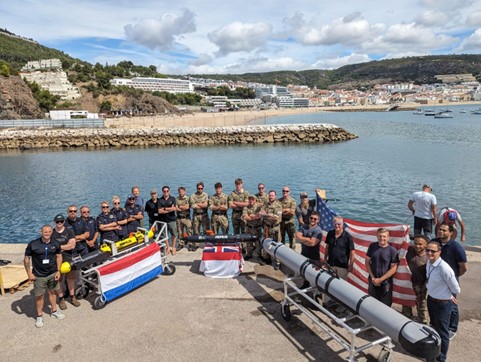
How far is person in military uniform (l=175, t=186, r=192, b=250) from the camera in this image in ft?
34.5

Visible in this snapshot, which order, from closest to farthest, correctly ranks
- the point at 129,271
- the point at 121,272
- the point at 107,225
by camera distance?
the point at 121,272 → the point at 129,271 → the point at 107,225

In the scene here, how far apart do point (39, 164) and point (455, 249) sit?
133 ft

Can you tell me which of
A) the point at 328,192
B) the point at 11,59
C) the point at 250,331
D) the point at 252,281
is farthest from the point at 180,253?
the point at 11,59

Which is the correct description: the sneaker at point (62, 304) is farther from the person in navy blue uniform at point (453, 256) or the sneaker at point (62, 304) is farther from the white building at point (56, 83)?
the white building at point (56, 83)

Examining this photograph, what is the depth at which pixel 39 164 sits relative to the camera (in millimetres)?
37750

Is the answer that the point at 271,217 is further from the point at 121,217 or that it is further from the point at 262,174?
the point at 262,174

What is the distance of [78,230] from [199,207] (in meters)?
3.49

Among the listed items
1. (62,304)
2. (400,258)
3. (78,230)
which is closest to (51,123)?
(78,230)

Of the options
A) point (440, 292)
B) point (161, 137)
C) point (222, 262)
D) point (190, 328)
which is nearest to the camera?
point (440, 292)

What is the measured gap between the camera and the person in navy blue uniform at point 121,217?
361 inches

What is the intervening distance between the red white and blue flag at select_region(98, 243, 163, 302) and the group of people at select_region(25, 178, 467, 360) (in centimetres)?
82

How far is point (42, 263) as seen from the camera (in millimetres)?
6695

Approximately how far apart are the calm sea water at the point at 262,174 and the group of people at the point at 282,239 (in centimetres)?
904

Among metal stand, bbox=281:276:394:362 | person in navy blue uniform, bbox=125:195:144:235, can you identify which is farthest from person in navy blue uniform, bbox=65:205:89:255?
metal stand, bbox=281:276:394:362
